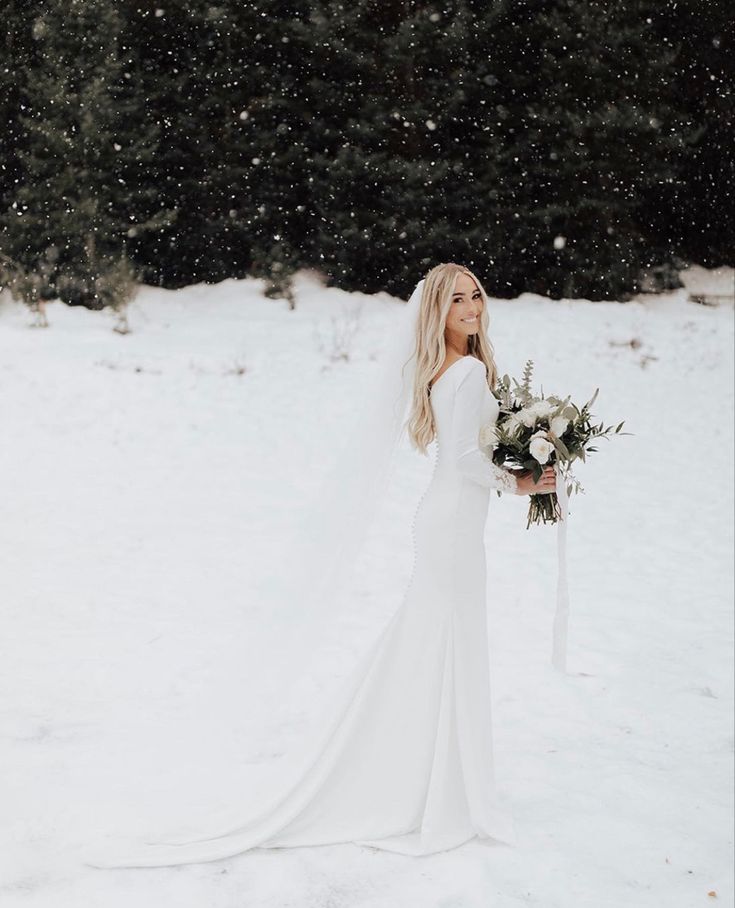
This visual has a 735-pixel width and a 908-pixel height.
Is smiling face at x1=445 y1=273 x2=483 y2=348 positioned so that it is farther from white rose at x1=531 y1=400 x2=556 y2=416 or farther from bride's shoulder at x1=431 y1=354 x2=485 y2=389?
white rose at x1=531 y1=400 x2=556 y2=416

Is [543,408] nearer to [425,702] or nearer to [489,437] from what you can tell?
[489,437]

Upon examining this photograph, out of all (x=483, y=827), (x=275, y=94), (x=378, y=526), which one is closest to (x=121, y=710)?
(x=483, y=827)

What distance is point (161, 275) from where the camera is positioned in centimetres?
1488

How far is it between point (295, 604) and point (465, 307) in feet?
4.38

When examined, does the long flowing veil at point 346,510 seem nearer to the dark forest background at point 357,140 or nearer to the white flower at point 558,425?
the white flower at point 558,425

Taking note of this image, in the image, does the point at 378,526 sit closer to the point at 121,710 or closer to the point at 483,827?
the point at 121,710

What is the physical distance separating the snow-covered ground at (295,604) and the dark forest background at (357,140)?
3.74 feet

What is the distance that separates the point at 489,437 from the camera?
3811mm

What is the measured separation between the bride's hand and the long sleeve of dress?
0.02m

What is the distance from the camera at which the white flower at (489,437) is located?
3.80m

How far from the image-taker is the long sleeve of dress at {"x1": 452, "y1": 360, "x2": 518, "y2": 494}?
3750 mm

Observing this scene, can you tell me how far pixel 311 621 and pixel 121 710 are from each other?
74.9 inches

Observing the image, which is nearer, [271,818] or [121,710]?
[271,818]

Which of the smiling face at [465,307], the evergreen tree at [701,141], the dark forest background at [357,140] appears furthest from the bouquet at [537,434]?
the evergreen tree at [701,141]
